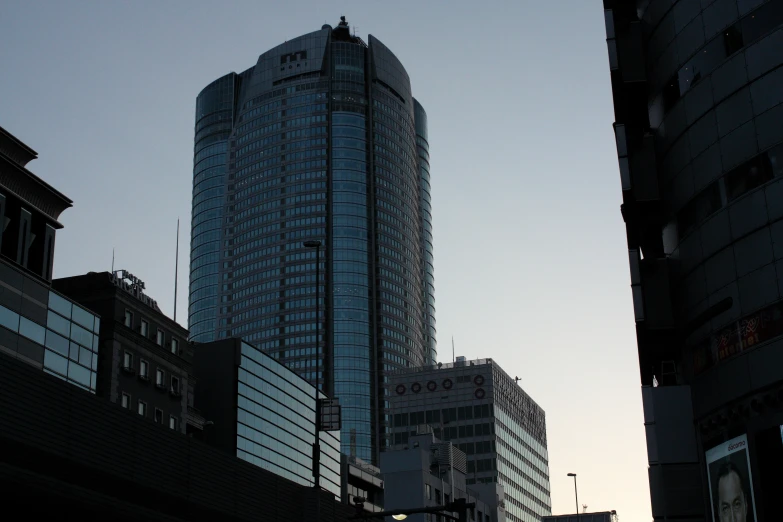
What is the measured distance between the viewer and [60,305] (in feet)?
233

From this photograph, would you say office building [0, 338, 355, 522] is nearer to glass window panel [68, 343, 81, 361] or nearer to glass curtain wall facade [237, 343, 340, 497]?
glass window panel [68, 343, 81, 361]

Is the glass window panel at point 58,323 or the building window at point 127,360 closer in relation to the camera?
the glass window panel at point 58,323

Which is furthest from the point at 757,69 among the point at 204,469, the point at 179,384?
the point at 179,384

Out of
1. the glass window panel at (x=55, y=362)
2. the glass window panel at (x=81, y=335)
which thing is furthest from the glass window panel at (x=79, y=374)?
the glass window panel at (x=81, y=335)

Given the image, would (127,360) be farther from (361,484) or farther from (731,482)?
(361,484)

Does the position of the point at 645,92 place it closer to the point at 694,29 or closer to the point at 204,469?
the point at 694,29

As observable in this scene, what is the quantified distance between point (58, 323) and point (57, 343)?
59.3 inches

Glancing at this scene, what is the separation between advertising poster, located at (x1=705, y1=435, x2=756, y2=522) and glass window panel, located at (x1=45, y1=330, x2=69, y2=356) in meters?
43.6

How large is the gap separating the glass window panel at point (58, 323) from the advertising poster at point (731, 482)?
142 feet

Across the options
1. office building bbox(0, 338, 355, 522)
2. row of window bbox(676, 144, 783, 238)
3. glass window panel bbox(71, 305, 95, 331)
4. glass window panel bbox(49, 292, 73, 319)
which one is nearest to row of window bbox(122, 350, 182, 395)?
glass window panel bbox(71, 305, 95, 331)

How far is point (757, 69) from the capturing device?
44.7m

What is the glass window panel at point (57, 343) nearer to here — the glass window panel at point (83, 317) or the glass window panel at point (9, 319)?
the glass window panel at point (83, 317)

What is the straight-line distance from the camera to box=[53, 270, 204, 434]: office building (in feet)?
285

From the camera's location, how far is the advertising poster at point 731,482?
41.1 meters
